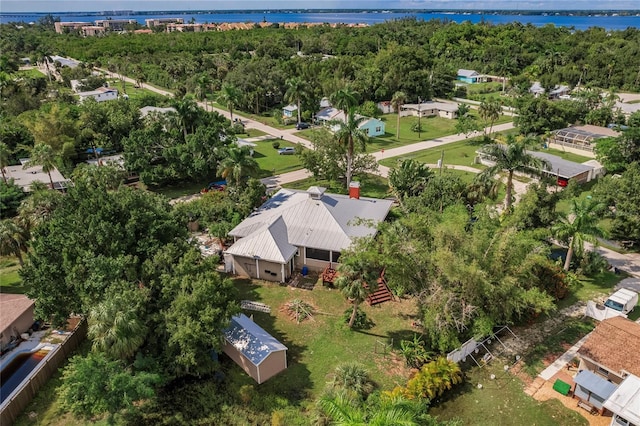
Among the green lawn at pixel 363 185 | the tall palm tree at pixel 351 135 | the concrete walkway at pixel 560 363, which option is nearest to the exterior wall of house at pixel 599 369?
the concrete walkway at pixel 560 363

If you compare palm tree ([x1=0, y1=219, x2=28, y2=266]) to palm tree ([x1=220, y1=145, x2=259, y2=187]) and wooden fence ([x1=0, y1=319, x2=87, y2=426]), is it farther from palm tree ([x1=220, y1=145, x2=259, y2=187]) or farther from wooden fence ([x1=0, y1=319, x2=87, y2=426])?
palm tree ([x1=220, y1=145, x2=259, y2=187])

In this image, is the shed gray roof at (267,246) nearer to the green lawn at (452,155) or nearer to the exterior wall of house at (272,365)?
the exterior wall of house at (272,365)

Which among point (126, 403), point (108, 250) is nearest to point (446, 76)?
point (108, 250)

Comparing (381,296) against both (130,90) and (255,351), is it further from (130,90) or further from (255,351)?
(130,90)

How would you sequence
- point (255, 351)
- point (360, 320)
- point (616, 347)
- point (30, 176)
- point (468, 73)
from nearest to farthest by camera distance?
point (616, 347), point (255, 351), point (360, 320), point (30, 176), point (468, 73)

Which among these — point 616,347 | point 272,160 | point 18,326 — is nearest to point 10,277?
point 18,326
